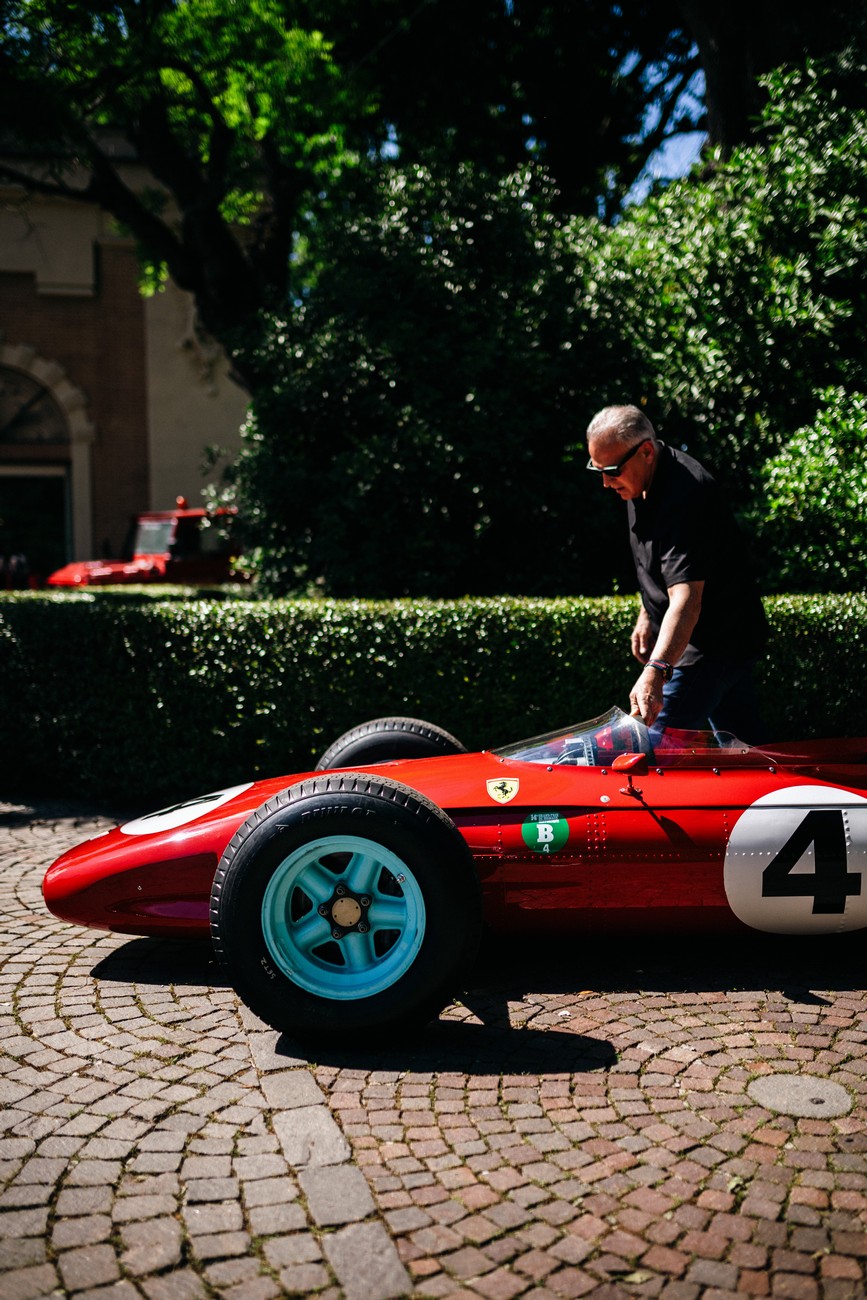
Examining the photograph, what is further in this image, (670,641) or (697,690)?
(697,690)

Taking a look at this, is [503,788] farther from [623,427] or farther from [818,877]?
[623,427]

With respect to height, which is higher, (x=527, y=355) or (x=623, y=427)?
(x=527, y=355)

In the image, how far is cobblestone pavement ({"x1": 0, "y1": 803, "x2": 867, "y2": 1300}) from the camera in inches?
87.3

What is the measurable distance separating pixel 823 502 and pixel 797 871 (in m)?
3.90

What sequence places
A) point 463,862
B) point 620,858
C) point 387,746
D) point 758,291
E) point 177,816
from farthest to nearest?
point 758,291 < point 387,746 < point 177,816 < point 620,858 < point 463,862

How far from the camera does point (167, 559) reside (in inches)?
635

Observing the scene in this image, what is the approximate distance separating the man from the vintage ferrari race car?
43 centimetres

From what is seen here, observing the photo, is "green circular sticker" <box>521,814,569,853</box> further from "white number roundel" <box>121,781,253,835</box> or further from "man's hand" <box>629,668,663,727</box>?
"white number roundel" <box>121,781,253,835</box>

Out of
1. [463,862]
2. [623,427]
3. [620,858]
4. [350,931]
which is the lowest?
[350,931]

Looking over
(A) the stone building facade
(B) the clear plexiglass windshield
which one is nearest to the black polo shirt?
(B) the clear plexiglass windshield

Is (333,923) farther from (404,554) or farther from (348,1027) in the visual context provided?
(404,554)

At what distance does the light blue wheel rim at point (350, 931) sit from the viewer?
317cm

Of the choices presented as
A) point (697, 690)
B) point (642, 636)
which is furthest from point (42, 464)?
point (697, 690)

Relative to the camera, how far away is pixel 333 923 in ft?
10.7
